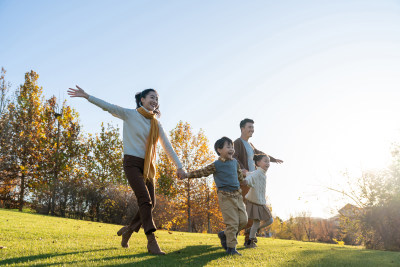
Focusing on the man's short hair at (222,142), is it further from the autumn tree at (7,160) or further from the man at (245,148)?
the autumn tree at (7,160)

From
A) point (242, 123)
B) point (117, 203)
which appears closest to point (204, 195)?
point (117, 203)

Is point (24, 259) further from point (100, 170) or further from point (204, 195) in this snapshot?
point (100, 170)

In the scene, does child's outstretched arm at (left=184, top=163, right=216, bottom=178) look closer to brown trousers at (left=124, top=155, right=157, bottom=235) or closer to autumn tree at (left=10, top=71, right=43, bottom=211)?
brown trousers at (left=124, top=155, right=157, bottom=235)

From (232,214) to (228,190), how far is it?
39cm

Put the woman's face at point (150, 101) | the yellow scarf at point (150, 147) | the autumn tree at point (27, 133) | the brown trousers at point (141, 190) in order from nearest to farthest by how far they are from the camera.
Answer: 1. the brown trousers at point (141, 190)
2. the yellow scarf at point (150, 147)
3. the woman's face at point (150, 101)
4. the autumn tree at point (27, 133)

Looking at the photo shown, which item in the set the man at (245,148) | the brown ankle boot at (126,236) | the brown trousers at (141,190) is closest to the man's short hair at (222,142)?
the brown trousers at (141,190)

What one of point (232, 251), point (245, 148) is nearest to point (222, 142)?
point (232, 251)

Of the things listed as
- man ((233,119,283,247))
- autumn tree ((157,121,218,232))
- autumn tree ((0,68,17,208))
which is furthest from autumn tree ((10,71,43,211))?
man ((233,119,283,247))

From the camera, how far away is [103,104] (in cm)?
464

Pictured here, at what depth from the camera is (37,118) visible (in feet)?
73.5

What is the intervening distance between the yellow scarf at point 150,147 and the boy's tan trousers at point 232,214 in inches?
47.7

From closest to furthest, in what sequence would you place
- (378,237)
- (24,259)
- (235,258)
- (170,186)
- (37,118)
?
(24,259)
(235,258)
(378,237)
(37,118)
(170,186)

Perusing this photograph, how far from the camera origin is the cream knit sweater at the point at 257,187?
6.45 metres

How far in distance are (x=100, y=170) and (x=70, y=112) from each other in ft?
18.0
